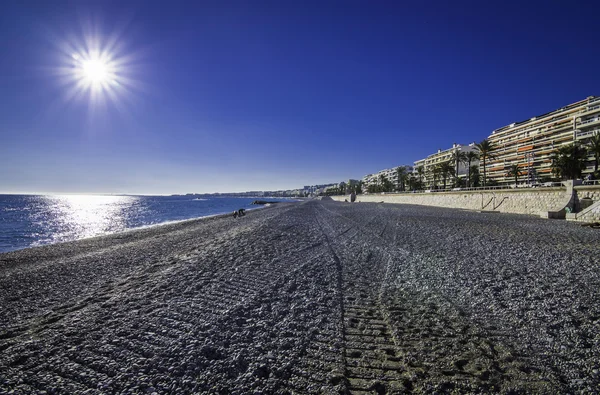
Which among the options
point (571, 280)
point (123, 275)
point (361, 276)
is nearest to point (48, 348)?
point (123, 275)

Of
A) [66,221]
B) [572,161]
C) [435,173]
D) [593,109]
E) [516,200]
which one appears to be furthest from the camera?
[435,173]

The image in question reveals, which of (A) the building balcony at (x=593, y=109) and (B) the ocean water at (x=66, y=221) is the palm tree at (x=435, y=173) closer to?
(A) the building balcony at (x=593, y=109)

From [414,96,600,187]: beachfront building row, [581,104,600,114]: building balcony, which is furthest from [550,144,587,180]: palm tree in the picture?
[581,104,600,114]: building balcony

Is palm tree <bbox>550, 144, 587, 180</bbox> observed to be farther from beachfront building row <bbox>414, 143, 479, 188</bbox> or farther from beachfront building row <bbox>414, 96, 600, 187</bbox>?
beachfront building row <bbox>414, 143, 479, 188</bbox>

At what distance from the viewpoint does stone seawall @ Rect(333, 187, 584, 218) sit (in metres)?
24.8

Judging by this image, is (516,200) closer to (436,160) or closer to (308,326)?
(308,326)

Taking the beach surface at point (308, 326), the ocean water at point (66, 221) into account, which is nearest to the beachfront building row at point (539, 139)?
the beach surface at point (308, 326)

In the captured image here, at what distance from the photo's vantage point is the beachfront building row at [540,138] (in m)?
52.0

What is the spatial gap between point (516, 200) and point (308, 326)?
3700cm

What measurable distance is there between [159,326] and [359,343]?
11.6ft

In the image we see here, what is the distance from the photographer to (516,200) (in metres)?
31.1

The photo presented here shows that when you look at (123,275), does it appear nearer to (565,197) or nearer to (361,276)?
(361,276)

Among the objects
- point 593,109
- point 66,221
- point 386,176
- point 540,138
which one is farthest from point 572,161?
point 386,176

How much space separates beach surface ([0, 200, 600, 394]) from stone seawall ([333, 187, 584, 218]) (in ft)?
69.6
